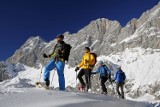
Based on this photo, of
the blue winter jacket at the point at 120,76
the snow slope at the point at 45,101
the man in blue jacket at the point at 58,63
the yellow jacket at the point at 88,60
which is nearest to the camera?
the snow slope at the point at 45,101

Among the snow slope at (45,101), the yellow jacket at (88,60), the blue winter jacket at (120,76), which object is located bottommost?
the snow slope at (45,101)

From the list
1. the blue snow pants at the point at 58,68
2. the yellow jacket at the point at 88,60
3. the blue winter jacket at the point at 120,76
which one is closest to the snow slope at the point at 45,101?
the blue snow pants at the point at 58,68

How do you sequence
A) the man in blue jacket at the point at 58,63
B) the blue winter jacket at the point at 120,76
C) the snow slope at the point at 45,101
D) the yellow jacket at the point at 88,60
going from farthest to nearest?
the blue winter jacket at the point at 120,76, the yellow jacket at the point at 88,60, the man in blue jacket at the point at 58,63, the snow slope at the point at 45,101

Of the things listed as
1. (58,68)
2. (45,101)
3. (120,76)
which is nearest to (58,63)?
(58,68)

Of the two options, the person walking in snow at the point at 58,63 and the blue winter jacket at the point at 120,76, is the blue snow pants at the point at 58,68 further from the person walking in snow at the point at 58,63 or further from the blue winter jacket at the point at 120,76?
the blue winter jacket at the point at 120,76

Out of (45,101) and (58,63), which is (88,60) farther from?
(45,101)

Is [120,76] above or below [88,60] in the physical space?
below

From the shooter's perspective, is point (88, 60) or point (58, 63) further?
point (88, 60)

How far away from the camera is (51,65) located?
15.7 m

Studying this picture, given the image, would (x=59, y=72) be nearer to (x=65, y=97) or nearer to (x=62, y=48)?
(x=62, y=48)

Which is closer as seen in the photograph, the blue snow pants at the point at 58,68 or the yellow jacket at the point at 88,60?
the blue snow pants at the point at 58,68

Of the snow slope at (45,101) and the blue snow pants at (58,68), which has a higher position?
the blue snow pants at (58,68)

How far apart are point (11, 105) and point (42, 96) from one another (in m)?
1.89

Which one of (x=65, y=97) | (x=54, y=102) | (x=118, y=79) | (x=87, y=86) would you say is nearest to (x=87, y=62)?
(x=87, y=86)
